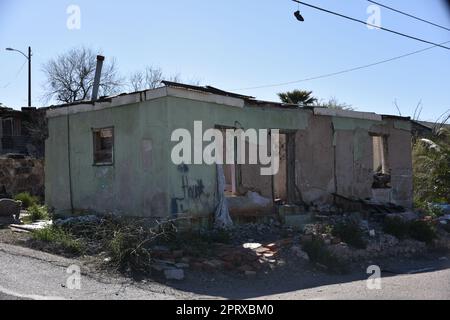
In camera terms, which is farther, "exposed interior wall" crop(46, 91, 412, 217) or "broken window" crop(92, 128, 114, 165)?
"broken window" crop(92, 128, 114, 165)

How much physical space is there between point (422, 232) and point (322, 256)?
13.0 ft

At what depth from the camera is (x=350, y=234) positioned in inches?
438

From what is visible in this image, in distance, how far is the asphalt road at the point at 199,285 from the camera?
699 cm

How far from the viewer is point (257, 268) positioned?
8.98m

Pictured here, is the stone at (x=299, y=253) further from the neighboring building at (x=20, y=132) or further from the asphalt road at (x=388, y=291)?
the neighboring building at (x=20, y=132)

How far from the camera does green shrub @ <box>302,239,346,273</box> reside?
9.63 meters

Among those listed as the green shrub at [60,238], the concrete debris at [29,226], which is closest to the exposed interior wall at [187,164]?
the concrete debris at [29,226]

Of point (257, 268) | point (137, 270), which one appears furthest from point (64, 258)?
point (257, 268)

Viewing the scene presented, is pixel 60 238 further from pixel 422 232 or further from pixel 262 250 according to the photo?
pixel 422 232

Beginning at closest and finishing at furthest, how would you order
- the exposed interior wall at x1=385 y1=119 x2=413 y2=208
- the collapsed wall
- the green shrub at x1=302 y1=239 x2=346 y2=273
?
the green shrub at x1=302 y1=239 x2=346 y2=273, the exposed interior wall at x1=385 y1=119 x2=413 y2=208, the collapsed wall

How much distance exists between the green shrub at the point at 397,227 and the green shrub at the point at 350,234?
137 centimetres

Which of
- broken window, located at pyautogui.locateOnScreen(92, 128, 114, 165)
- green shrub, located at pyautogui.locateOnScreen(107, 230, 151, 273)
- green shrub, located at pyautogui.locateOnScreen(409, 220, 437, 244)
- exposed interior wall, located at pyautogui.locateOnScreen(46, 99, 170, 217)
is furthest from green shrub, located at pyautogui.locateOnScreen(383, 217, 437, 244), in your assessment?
broken window, located at pyautogui.locateOnScreen(92, 128, 114, 165)

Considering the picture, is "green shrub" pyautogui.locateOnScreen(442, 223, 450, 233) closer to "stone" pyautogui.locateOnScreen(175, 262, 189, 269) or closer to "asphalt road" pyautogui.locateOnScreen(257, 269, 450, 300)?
"asphalt road" pyautogui.locateOnScreen(257, 269, 450, 300)

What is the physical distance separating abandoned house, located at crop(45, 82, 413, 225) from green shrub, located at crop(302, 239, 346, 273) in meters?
2.59
